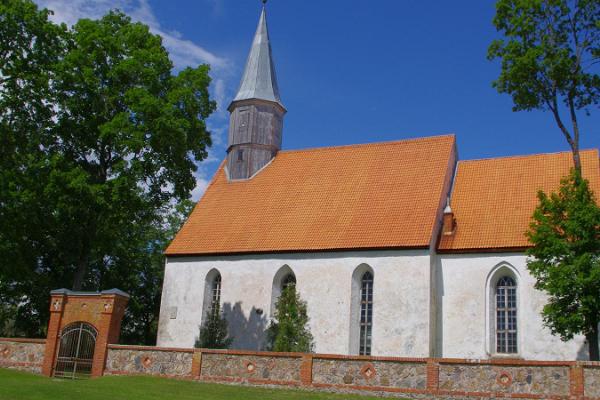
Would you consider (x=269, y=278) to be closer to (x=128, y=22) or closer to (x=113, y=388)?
(x=113, y=388)

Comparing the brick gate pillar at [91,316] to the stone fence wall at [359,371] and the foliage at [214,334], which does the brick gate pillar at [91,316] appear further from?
the foliage at [214,334]

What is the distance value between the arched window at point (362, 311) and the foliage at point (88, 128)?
795cm

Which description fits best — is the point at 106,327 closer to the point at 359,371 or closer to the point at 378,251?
the point at 359,371

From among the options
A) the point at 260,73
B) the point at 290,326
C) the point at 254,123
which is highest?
→ the point at 260,73

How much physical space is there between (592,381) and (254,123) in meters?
19.7

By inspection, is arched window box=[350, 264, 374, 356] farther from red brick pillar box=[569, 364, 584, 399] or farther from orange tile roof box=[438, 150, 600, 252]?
red brick pillar box=[569, 364, 584, 399]

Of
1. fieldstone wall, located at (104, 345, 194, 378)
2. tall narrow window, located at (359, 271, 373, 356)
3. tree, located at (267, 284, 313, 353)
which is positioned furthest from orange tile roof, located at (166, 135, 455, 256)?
fieldstone wall, located at (104, 345, 194, 378)

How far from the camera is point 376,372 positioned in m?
16.4

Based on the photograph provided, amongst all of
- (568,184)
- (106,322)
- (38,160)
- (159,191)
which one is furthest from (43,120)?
(568,184)

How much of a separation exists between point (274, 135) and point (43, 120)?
1075 centimetres

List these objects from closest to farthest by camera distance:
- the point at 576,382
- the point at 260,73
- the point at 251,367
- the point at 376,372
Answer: the point at 576,382 < the point at 376,372 < the point at 251,367 < the point at 260,73

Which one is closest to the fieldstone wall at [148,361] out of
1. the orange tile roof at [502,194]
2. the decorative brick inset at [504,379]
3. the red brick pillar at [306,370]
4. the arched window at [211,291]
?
the red brick pillar at [306,370]

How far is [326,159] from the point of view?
2855 cm

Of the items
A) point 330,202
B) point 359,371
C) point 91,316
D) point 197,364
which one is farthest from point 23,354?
point 330,202
